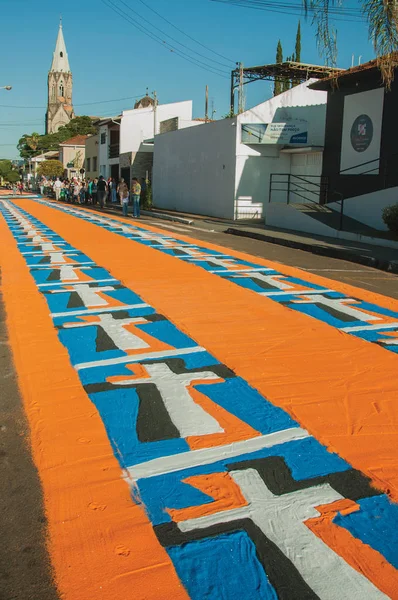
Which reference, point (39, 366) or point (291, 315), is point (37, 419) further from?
point (291, 315)

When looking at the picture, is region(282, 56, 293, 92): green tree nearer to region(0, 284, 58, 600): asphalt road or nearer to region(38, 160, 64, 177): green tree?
region(0, 284, 58, 600): asphalt road

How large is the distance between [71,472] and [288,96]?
25.8 metres

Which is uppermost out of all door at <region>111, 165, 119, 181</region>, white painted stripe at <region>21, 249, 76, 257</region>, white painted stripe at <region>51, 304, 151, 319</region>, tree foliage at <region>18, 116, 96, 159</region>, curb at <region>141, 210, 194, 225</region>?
tree foliage at <region>18, 116, 96, 159</region>

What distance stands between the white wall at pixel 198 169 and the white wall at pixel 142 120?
34.3ft

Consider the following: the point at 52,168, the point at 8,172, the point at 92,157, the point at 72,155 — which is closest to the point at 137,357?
the point at 92,157

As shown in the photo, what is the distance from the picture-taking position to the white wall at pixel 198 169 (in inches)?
1064

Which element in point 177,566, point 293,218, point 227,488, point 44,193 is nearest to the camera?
point 177,566

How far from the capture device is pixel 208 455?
360cm

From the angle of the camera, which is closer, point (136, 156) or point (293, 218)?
point (293, 218)

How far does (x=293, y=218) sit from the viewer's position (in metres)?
21.3

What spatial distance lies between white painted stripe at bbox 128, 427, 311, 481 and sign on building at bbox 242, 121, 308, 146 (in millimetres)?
23389

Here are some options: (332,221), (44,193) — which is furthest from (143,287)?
(44,193)

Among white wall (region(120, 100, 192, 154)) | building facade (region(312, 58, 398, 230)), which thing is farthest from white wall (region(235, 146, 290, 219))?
white wall (region(120, 100, 192, 154))

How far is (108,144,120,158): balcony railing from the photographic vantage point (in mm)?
49406
